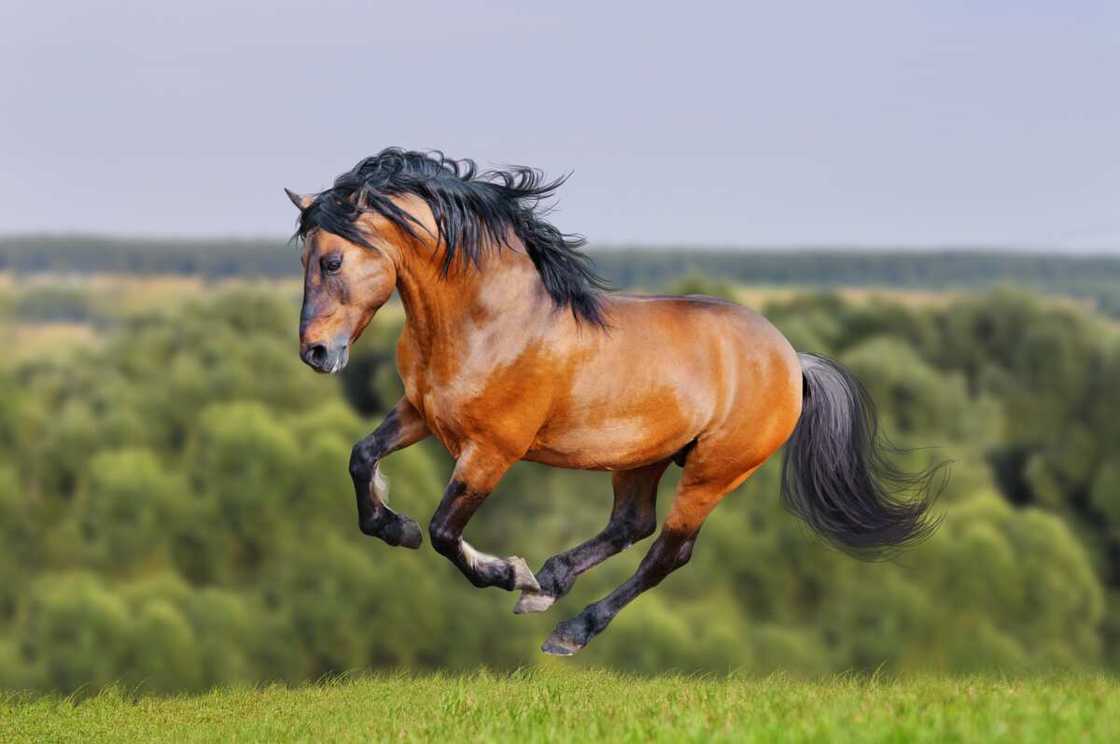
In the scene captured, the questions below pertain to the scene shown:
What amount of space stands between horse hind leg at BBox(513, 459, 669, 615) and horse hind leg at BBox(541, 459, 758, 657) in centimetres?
15

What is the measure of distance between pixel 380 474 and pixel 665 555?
1381 mm

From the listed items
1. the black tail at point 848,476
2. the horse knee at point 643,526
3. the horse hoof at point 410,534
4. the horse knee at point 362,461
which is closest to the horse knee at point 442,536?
the horse hoof at point 410,534

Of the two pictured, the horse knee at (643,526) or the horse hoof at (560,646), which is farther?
the horse knee at (643,526)

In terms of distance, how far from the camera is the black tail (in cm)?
674

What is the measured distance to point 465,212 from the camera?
584 cm

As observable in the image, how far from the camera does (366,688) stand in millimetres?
8820

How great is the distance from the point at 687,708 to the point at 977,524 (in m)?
8.08

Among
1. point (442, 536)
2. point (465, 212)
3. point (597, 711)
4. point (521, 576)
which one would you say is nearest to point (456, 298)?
point (465, 212)

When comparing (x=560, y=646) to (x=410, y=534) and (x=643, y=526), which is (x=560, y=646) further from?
(x=410, y=534)

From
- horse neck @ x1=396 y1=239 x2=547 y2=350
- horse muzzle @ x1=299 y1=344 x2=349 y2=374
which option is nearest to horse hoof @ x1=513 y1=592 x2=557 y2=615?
horse neck @ x1=396 y1=239 x2=547 y2=350

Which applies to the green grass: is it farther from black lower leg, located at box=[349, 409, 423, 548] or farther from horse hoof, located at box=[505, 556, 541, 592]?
black lower leg, located at box=[349, 409, 423, 548]

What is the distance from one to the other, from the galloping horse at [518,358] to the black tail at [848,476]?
30 centimetres

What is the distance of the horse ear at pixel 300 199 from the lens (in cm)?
570

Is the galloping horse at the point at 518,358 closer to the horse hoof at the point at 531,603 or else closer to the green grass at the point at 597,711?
the horse hoof at the point at 531,603
